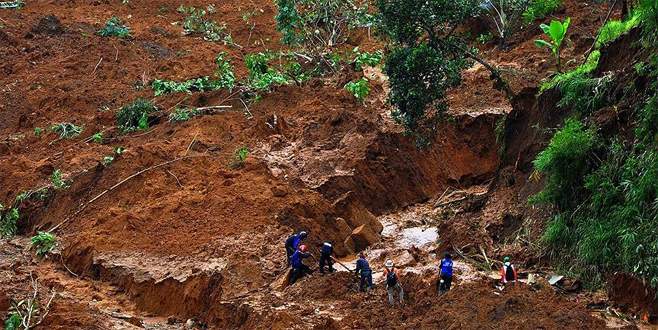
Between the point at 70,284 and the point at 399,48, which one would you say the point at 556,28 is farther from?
the point at 70,284

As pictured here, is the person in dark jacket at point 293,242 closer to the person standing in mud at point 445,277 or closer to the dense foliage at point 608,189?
the person standing in mud at point 445,277

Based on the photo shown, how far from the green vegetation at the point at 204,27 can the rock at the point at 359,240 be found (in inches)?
574

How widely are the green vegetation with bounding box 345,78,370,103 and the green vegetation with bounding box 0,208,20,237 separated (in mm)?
8225

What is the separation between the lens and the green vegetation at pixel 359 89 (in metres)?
21.4

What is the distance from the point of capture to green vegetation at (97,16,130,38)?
29.4 metres

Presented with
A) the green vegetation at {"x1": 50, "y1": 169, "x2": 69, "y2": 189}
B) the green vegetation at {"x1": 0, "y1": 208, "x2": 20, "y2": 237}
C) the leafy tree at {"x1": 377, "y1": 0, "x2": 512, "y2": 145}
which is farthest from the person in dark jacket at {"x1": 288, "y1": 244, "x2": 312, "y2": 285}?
the green vegetation at {"x1": 0, "y1": 208, "x2": 20, "y2": 237}

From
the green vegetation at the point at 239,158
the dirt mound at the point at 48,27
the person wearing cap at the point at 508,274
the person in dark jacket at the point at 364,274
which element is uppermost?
the person wearing cap at the point at 508,274

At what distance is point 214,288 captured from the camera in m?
→ 13.8

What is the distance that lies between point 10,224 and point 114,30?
504 inches

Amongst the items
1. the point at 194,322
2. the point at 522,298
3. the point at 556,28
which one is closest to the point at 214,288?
the point at 194,322

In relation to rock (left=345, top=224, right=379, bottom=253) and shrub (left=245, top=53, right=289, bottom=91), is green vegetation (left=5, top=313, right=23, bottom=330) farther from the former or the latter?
shrub (left=245, top=53, right=289, bottom=91)

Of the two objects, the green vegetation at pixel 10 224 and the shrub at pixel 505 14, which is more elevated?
the shrub at pixel 505 14

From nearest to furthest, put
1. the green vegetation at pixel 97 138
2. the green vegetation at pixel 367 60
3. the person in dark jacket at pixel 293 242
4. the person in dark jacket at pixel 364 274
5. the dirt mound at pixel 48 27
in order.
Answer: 1. the person in dark jacket at pixel 364 274
2. the person in dark jacket at pixel 293 242
3. the green vegetation at pixel 97 138
4. the green vegetation at pixel 367 60
5. the dirt mound at pixel 48 27

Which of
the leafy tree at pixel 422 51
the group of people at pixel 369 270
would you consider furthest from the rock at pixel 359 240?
the leafy tree at pixel 422 51
